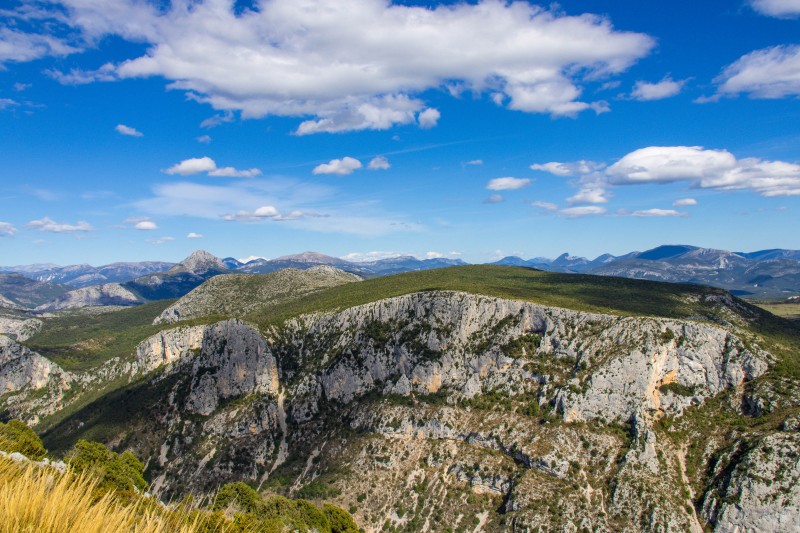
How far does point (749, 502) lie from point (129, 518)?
348 feet

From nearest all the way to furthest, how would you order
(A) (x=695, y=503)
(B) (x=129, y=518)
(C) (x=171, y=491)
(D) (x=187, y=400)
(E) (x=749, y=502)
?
(B) (x=129, y=518)
(E) (x=749, y=502)
(A) (x=695, y=503)
(C) (x=171, y=491)
(D) (x=187, y=400)

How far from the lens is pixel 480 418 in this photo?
114 m

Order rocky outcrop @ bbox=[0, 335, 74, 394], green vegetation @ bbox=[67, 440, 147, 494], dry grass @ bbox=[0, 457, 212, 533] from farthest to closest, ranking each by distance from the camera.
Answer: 1. rocky outcrop @ bbox=[0, 335, 74, 394]
2. green vegetation @ bbox=[67, 440, 147, 494]
3. dry grass @ bbox=[0, 457, 212, 533]

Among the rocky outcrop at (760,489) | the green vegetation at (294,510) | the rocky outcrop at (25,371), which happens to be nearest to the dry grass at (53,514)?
the green vegetation at (294,510)

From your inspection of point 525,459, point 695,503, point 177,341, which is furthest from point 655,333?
point 177,341

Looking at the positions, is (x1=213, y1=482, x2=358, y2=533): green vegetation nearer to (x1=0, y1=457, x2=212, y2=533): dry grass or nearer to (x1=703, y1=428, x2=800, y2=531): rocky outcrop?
(x1=703, y1=428, x2=800, y2=531): rocky outcrop

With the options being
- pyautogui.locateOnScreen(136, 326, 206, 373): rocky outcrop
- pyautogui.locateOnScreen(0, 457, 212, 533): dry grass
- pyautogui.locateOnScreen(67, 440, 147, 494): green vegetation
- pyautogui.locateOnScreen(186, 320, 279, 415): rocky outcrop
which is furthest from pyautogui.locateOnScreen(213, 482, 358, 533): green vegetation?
pyautogui.locateOnScreen(136, 326, 206, 373): rocky outcrop

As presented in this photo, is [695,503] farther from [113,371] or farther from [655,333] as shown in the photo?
[113,371]

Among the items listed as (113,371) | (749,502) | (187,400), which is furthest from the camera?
(113,371)

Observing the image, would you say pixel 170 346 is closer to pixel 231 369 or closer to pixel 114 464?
pixel 231 369

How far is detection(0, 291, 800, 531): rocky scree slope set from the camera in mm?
88312

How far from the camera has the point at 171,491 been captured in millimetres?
124062

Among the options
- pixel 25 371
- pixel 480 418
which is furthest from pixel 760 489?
pixel 25 371

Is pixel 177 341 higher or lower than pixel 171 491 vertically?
higher
